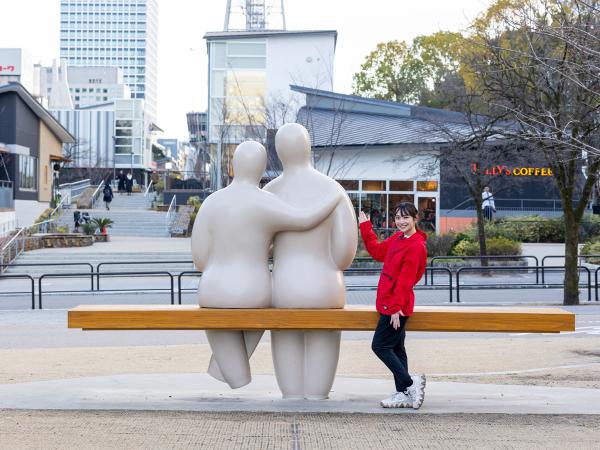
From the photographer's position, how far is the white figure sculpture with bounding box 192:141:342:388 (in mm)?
7691

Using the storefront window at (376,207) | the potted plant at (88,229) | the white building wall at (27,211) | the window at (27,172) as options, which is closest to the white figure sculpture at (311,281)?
the potted plant at (88,229)

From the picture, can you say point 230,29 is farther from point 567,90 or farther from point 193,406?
point 193,406

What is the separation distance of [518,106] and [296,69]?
41441mm

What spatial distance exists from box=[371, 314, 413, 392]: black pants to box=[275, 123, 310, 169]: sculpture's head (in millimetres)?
1668

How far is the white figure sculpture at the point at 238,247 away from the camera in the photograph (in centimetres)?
769

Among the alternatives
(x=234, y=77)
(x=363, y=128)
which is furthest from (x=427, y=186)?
(x=234, y=77)

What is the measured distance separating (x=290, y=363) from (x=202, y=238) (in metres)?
1.33

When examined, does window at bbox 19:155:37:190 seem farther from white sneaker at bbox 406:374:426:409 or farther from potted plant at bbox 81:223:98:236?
white sneaker at bbox 406:374:426:409

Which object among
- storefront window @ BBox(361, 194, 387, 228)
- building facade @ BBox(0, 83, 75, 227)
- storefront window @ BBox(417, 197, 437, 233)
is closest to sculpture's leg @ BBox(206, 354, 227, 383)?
building facade @ BBox(0, 83, 75, 227)

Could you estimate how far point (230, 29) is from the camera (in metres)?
61.5

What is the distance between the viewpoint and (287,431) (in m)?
6.43

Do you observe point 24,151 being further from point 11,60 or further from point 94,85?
point 94,85

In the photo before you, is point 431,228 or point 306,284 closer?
point 306,284

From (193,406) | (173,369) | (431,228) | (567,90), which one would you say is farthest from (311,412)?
(431,228)
